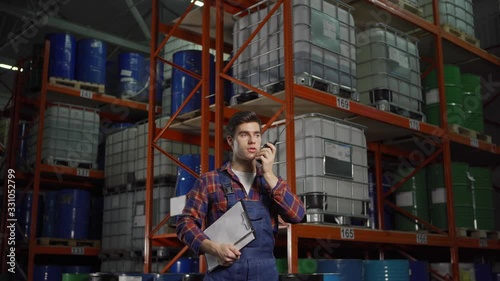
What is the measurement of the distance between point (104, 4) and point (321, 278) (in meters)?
12.4

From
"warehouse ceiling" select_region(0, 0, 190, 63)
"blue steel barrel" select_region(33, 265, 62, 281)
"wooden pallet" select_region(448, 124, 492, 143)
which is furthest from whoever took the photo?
A: "warehouse ceiling" select_region(0, 0, 190, 63)

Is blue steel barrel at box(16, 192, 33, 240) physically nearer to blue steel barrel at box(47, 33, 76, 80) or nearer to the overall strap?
blue steel barrel at box(47, 33, 76, 80)

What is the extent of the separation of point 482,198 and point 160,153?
459 cm

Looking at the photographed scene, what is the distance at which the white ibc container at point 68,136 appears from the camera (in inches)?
368

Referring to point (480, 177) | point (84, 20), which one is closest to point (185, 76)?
point (480, 177)

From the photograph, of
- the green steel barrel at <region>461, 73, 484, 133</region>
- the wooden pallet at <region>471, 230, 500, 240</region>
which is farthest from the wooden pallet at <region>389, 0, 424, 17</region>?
the wooden pallet at <region>471, 230, 500, 240</region>

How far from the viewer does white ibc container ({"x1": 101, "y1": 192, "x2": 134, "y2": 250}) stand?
8.81 m

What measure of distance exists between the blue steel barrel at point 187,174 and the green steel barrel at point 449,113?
3.17 metres

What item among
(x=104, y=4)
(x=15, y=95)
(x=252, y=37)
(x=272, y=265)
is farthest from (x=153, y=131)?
(x=104, y=4)

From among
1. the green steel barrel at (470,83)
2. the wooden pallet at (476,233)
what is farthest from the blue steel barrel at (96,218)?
the green steel barrel at (470,83)

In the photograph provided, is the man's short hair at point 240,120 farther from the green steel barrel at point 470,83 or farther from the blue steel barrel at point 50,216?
the blue steel barrel at point 50,216

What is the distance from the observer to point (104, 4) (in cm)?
1483

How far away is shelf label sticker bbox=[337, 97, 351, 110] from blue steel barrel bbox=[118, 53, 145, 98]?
5.53 m

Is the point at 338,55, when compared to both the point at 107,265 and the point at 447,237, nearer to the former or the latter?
the point at 447,237
